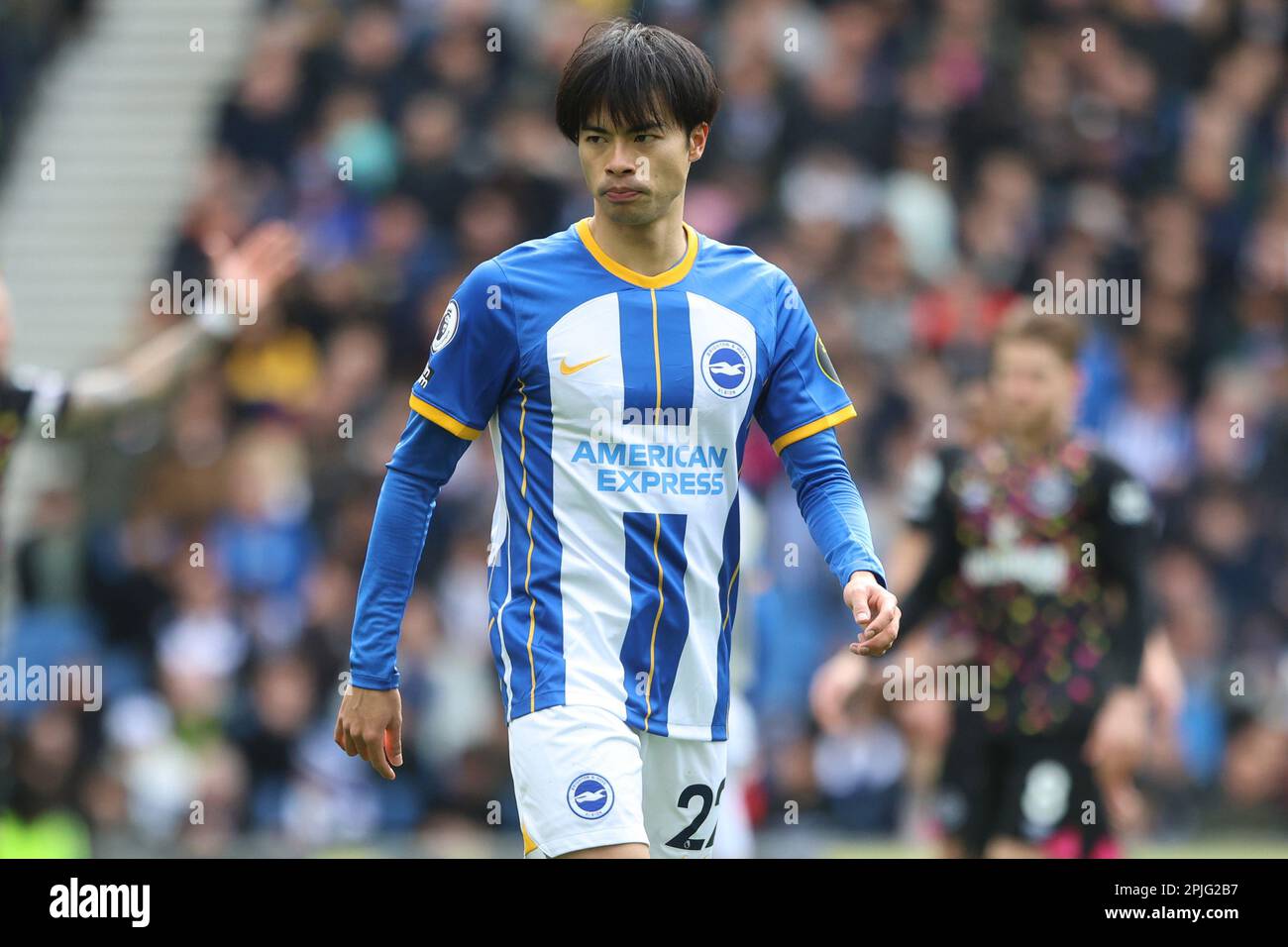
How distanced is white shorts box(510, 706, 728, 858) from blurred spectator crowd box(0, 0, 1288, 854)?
14.9 ft

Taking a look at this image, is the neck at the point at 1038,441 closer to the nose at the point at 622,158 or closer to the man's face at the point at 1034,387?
the man's face at the point at 1034,387

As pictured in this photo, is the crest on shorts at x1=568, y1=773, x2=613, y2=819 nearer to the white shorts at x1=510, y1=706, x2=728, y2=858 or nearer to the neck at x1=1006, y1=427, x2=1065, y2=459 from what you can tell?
the white shorts at x1=510, y1=706, x2=728, y2=858

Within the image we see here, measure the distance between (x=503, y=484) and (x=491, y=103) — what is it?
875 centimetres

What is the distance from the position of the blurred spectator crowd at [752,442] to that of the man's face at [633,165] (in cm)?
473

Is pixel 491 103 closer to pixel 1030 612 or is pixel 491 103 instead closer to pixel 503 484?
pixel 1030 612

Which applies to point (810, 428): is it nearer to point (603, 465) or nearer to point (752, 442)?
point (603, 465)

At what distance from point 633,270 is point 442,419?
61cm

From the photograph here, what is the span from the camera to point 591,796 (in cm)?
477

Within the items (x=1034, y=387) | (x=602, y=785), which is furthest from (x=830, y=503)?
(x=1034, y=387)

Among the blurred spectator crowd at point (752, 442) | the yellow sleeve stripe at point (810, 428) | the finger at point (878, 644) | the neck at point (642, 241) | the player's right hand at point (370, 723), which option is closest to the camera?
the finger at point (878, 644)

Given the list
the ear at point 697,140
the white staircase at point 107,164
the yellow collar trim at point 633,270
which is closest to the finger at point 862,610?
the yellow collar trim at point 633,270

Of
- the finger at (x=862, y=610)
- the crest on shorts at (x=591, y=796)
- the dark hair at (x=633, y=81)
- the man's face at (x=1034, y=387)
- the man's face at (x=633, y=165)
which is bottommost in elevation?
the crest on shorts at (x=591, y=796)

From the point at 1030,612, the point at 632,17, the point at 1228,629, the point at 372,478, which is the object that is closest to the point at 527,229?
the point at 372,478

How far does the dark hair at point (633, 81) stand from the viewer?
492 centimetres
